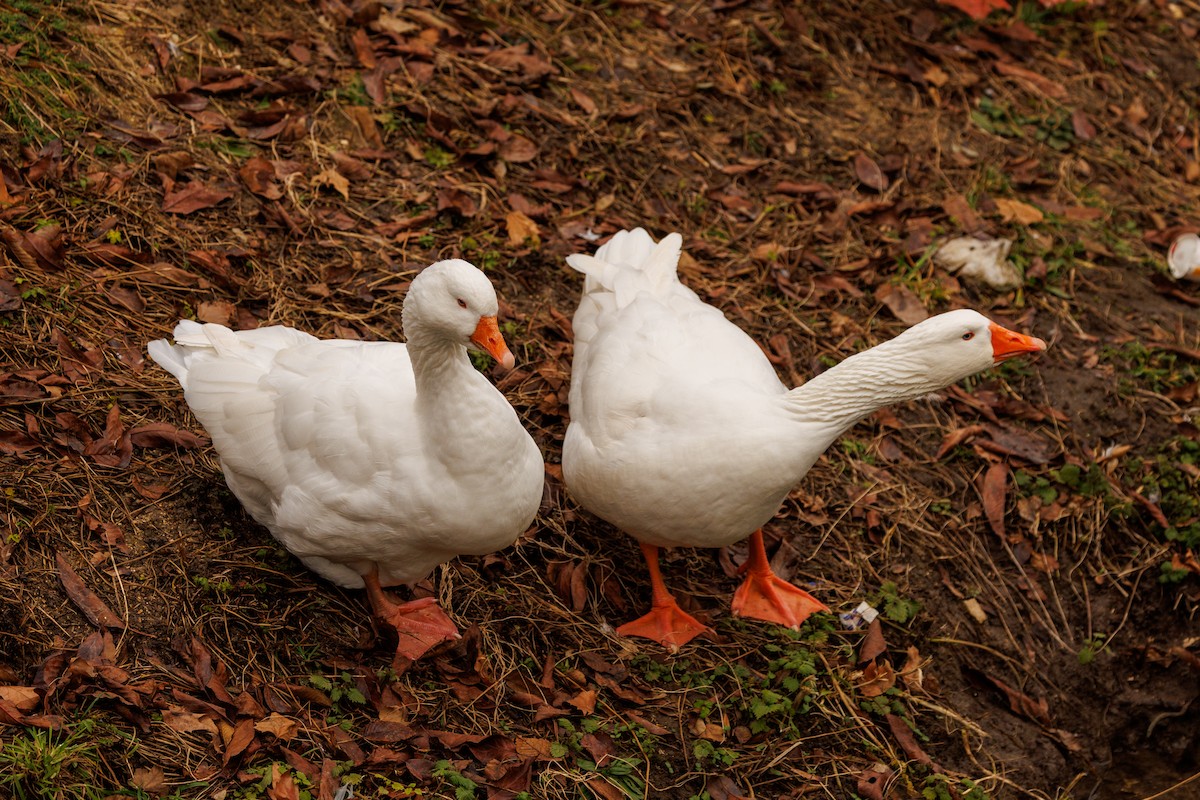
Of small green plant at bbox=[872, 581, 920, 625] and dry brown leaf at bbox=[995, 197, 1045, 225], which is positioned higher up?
dry brown leaf at bbox=[995, 197, 1045, 225]

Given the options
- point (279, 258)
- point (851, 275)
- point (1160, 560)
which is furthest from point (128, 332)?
point (1160, 560)

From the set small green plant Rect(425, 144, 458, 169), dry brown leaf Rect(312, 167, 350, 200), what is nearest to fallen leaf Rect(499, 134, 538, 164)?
small green plant Rect(425, 144, 458, 169)

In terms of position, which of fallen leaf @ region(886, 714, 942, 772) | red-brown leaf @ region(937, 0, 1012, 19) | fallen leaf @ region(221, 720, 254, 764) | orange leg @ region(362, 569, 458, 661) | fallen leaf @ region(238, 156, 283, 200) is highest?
red-brown leaf @ region(937, 0, 1012, 19)

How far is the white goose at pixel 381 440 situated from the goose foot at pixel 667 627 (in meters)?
0.79

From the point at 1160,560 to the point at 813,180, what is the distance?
282 cm

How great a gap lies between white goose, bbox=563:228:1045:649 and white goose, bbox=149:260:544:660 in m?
0.41

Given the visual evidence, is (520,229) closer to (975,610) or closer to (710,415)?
(710,415)

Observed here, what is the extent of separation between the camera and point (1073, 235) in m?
6.48

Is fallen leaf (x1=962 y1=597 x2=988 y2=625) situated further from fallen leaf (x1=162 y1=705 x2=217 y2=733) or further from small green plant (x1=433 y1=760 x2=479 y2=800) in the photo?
fallen leaf (x1=162 y1=705 x2=217 y2=733)

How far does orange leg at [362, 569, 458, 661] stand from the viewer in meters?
3.94

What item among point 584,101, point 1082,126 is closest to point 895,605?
point 584,101

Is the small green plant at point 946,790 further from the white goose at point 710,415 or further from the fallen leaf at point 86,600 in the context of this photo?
the fallen leaf at point 86,600

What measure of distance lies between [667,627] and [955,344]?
1.60 meters

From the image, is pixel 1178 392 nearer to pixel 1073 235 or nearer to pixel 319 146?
pixel 1073 235
